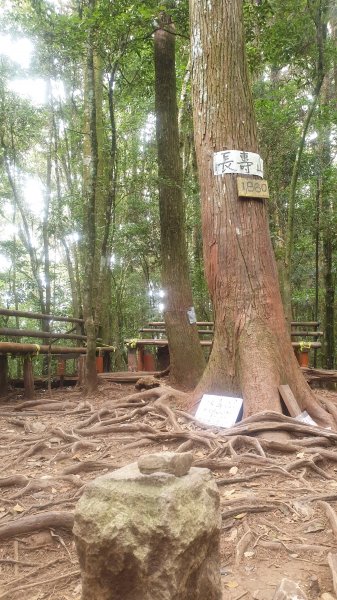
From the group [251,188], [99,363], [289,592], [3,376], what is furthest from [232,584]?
[99,363]

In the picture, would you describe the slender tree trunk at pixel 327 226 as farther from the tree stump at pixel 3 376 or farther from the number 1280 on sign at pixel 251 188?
the tree stump at pixel 3 376

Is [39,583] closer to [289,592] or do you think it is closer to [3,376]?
[289,592]

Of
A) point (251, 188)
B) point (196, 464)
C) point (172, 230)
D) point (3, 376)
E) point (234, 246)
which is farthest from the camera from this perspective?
point (3, 376)

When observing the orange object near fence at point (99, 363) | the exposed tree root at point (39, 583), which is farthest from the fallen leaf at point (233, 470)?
the orange object near fence at point (99, 363)

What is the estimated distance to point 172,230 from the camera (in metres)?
6.54

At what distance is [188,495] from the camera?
4.96 feet

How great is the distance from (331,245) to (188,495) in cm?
1091

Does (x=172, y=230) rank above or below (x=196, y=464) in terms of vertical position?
above

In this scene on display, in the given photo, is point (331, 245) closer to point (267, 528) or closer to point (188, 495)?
point (267, 528)

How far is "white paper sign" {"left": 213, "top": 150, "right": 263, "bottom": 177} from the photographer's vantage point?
14.7 feet

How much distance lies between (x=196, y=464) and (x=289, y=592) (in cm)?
132

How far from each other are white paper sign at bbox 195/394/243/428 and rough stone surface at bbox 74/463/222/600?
2.46 m

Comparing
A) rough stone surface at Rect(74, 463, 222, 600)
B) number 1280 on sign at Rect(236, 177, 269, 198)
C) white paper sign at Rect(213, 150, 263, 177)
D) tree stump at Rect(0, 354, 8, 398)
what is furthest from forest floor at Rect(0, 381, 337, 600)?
white paper sign at Rect(213, 150, 263, 177)

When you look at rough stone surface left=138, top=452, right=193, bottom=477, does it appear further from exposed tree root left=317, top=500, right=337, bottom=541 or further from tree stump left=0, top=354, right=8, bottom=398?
tree stump left=0, top=354, right=8, bottom=398
